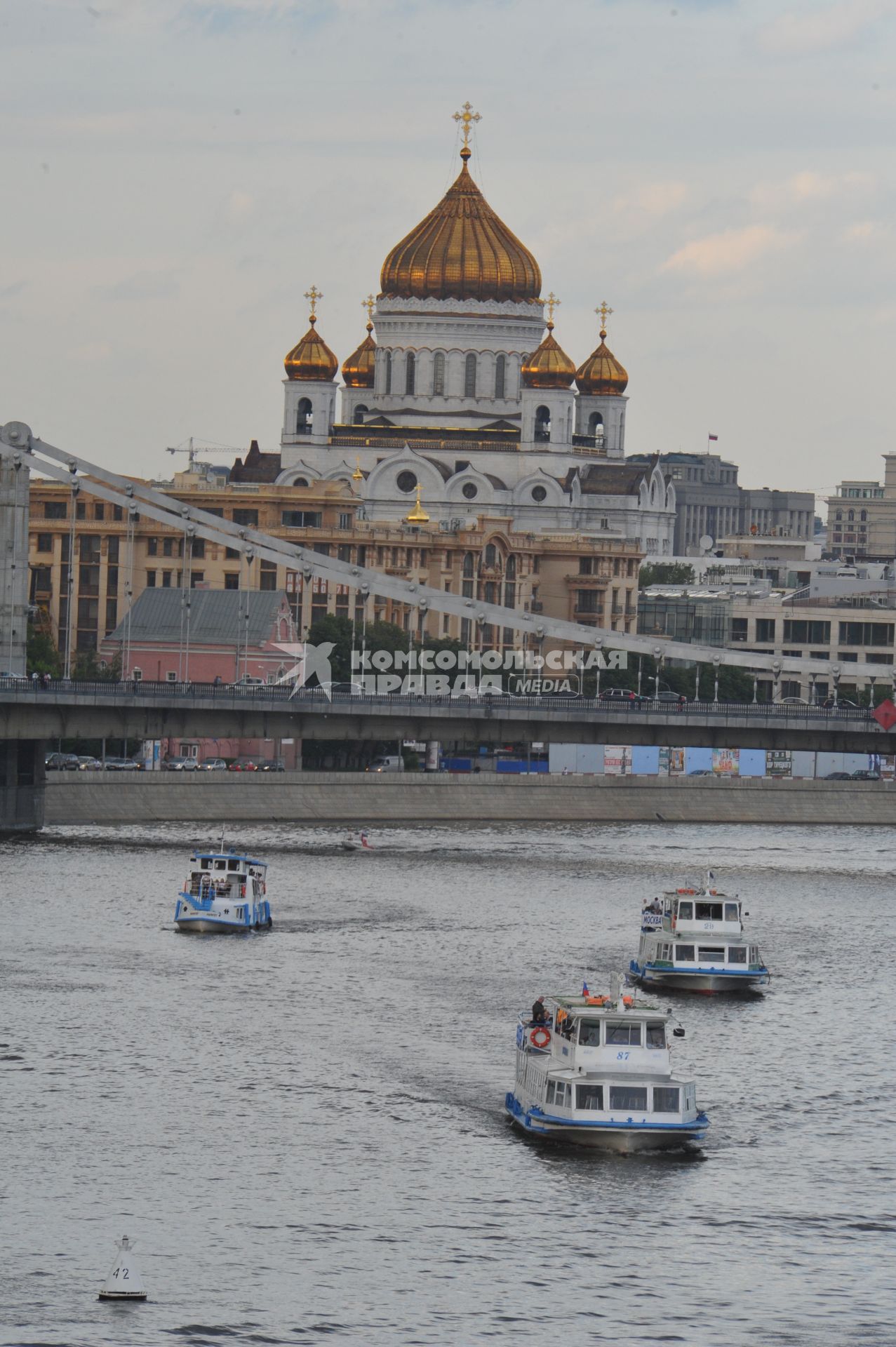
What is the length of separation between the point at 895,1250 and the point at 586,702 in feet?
197

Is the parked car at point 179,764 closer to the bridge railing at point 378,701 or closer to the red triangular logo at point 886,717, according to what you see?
the bridge railing at point 378,701

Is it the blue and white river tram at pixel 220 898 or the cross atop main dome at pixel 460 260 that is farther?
the cross atop main dome at pixel 460 260

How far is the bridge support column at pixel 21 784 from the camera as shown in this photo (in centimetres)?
9981

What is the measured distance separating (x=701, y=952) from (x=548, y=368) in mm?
115724

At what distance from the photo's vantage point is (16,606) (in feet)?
342

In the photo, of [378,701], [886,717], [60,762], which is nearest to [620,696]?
[60,762]

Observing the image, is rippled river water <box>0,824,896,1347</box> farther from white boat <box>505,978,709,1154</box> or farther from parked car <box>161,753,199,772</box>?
parked car <box>161,753,199,772</box>

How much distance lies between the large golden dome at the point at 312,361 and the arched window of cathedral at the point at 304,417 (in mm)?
1337

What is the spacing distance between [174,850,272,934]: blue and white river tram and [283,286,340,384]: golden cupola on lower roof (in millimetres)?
114868

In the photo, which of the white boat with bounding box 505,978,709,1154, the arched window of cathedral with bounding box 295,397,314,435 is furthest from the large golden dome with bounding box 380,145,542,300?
the white boat with bounding box 505,978,709,1154

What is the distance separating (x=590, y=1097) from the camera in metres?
52.8

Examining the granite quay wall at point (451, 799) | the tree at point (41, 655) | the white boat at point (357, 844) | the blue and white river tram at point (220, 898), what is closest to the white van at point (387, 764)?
the granite quay wall at point (451, 799)

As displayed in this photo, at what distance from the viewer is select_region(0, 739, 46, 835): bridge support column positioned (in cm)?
9981

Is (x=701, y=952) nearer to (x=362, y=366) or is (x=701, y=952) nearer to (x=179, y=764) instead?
(x=179, y=764)
